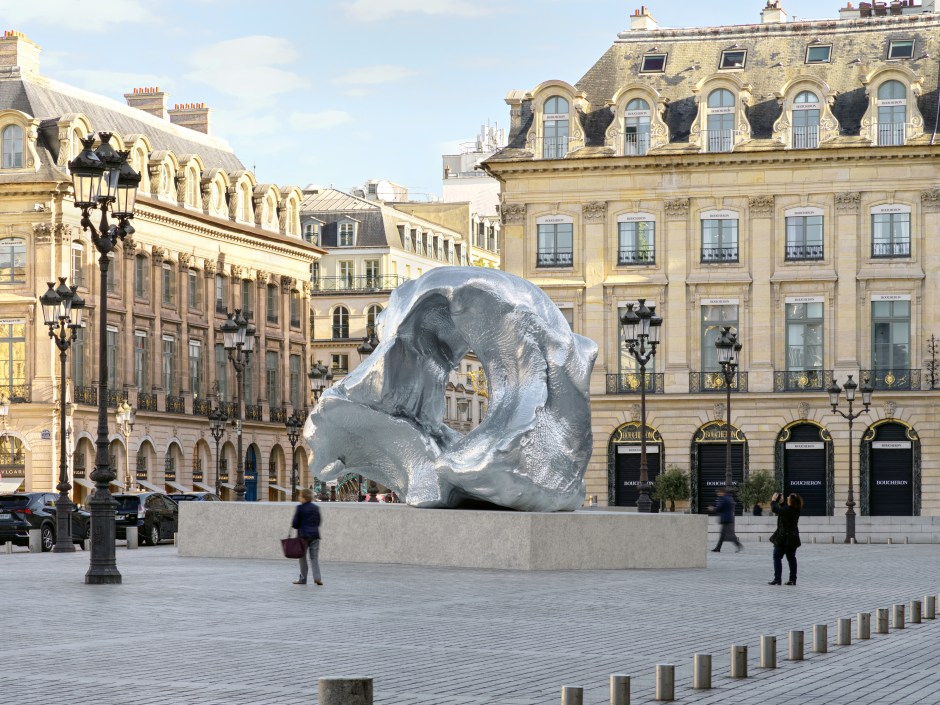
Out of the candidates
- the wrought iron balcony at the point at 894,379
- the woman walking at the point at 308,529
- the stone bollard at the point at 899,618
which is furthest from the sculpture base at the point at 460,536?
the wrought iron balcony at the point at 894,379

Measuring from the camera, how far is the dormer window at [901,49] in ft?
209

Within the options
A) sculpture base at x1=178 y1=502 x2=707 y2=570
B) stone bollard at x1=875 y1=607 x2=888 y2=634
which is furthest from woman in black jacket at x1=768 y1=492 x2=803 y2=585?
stone bollard at x1=875 y1=607 x2=888 y2=634

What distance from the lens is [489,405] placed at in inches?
1107

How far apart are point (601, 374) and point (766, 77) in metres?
11.9

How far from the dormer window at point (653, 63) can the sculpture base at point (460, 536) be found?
3863 cm

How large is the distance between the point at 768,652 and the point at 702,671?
1.21 m

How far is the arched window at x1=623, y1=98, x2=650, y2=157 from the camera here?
6341 centimetres

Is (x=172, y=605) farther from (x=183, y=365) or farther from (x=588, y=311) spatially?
(x=183, y=365)

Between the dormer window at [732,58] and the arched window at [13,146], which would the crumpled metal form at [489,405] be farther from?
the arched window at [13,146]

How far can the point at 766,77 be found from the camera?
64188 mm

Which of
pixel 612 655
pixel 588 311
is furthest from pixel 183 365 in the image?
pixel 612 655

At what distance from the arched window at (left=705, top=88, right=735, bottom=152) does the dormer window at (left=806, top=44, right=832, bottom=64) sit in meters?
3.88

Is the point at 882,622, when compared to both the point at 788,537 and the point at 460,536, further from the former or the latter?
the point at 460,536

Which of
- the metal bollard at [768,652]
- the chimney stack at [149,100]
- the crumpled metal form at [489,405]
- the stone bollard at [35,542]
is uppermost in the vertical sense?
the chimney stack at [149,100]
